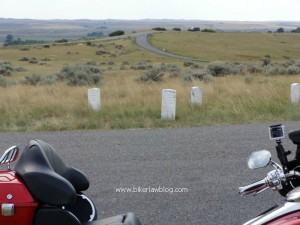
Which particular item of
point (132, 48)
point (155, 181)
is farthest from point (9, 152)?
point (132, 48)

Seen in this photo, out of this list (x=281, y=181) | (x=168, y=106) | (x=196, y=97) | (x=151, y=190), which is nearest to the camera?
(x=281, y=181)

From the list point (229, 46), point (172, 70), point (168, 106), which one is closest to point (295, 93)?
point (168, 106)

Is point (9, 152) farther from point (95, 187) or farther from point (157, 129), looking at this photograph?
point (157, 129)

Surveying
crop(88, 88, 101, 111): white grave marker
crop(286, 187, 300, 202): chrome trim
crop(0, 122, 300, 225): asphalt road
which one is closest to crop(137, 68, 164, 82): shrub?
crop(88, 88, 101, 111): white grave marker

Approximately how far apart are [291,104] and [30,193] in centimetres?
972

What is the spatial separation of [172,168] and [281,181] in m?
4.31

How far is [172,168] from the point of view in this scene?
21.7 feet

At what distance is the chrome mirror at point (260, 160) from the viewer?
2.21 m

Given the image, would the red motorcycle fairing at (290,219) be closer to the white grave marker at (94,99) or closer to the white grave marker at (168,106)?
the white grave marker at (168,106)

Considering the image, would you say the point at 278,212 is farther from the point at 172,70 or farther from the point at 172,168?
the point at 172,70

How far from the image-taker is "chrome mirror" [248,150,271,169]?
221 centimetres

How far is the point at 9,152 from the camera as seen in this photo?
109 inches

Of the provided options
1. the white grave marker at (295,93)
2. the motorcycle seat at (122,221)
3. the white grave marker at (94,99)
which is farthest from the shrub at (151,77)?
the motorcycle seat at (122,221)

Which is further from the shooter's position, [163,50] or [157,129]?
[163,50]
